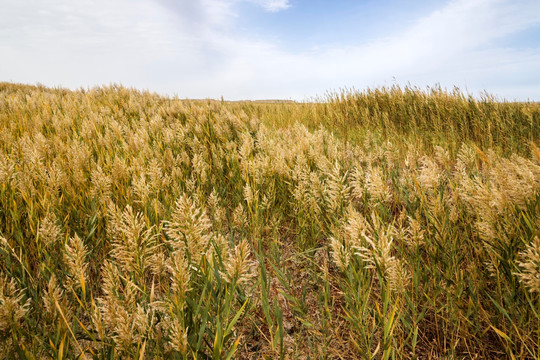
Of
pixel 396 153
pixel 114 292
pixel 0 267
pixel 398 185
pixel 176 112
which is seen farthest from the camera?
pixel 176 112

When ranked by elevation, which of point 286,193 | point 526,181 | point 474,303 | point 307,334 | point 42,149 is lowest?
point 307,334

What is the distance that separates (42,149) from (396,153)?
128 inches

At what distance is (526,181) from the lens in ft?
4.50

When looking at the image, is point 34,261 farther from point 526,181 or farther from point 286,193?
point 526,181

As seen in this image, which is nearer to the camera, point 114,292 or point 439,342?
point 114,292

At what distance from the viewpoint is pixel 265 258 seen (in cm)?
198

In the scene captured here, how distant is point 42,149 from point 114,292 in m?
2.19

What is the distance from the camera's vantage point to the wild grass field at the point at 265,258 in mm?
1011

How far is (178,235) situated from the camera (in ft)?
3.79

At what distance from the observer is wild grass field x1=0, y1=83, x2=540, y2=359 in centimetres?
101

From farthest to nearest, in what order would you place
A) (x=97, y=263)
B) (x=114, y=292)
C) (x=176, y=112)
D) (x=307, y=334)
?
(x=176, y=112), (x=97, y=263), (x=307, y=334), (x=114, y=292)

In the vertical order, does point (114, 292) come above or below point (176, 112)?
below

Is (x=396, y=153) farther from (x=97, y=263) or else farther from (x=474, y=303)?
(x=97, y=263)

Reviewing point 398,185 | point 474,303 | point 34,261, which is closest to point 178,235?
point 34,261
